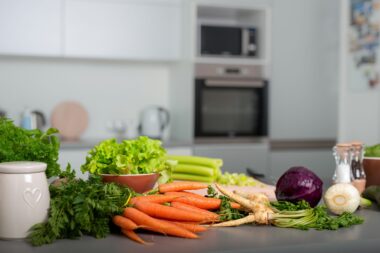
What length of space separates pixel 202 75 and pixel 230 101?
34 centimetres

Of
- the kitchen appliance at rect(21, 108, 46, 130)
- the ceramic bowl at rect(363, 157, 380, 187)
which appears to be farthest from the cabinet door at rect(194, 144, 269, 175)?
the ceramic bowl at rect(363, 157, 380, 187)

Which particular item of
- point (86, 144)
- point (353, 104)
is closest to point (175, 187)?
point (86, 144)

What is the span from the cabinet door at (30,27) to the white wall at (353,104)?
2.11 metres

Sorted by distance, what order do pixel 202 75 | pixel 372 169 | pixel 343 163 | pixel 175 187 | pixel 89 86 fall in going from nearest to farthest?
pixel 175 187 < pixel 343 163 < pixel 372 169 < pixel 202 75 < pixel 89 86

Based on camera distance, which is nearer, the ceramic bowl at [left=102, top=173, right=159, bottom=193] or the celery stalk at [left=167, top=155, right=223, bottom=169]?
the ceramic bowl at [left=102, top=173, right=159, bottom=193]

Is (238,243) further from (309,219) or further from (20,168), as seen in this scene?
(20,168)

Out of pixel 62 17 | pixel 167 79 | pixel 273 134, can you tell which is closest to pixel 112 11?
pixel 62 17

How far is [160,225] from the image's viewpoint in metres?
1.23

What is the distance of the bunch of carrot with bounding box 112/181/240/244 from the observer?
123 cm

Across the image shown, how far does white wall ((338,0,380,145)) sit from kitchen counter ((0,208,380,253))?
2.69m

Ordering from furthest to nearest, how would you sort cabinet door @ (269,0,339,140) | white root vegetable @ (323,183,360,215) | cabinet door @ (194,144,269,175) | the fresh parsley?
cabinet door @ (269,0,339,140), cabinet door @ (194,144,269,175), white root vegetable @ (323,183,360,215), the fresh parsley

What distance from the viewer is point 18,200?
118 cm

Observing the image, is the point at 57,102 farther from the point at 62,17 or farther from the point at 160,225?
the point at 160,225

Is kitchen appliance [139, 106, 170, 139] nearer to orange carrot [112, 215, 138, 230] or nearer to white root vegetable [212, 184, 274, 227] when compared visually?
white root vegetable [212, 184, 274, 227]
